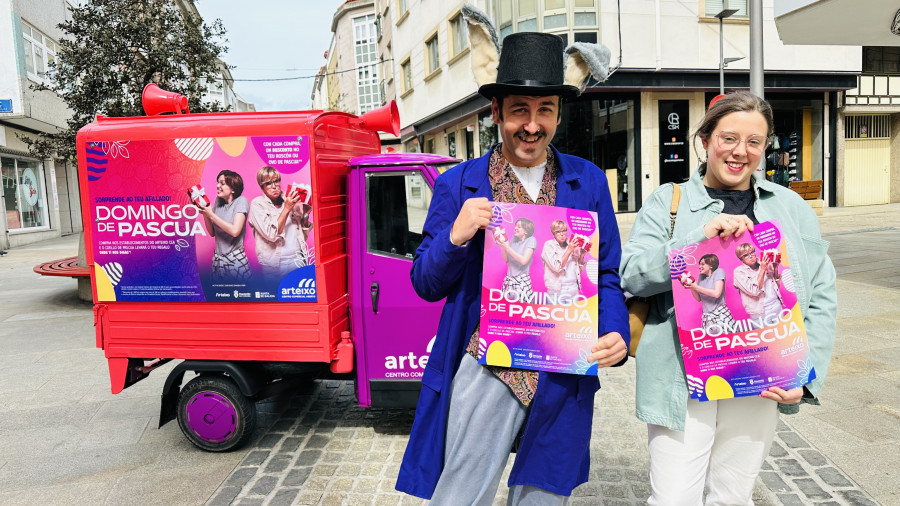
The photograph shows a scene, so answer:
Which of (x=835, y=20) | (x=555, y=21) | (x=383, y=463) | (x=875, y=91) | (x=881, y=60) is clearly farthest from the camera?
(x=881, y=60)

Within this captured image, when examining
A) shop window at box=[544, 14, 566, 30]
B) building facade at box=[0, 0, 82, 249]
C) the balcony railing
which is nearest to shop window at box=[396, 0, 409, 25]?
shop window at box=[544, 14, 566, 30]

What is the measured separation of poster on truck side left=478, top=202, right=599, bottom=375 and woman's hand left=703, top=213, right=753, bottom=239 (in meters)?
0.35

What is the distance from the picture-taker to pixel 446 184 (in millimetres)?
2031

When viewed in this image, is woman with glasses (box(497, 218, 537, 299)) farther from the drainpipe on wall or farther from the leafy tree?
the drainpipe on wall

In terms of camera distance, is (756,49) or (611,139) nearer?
(756,49)

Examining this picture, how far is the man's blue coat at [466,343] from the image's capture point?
1.94 meters

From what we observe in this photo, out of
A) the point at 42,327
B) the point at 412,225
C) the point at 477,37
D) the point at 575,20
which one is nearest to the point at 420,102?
the point at 575,20

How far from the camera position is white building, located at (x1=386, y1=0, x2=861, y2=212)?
1672cm

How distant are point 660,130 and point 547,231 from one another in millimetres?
17089

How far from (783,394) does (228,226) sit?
10.1 feet

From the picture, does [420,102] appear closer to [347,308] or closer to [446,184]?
[347,308]

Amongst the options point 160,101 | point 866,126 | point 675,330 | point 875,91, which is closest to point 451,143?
point 866,126

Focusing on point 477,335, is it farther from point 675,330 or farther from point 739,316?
point 739,316

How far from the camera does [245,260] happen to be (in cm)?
385
